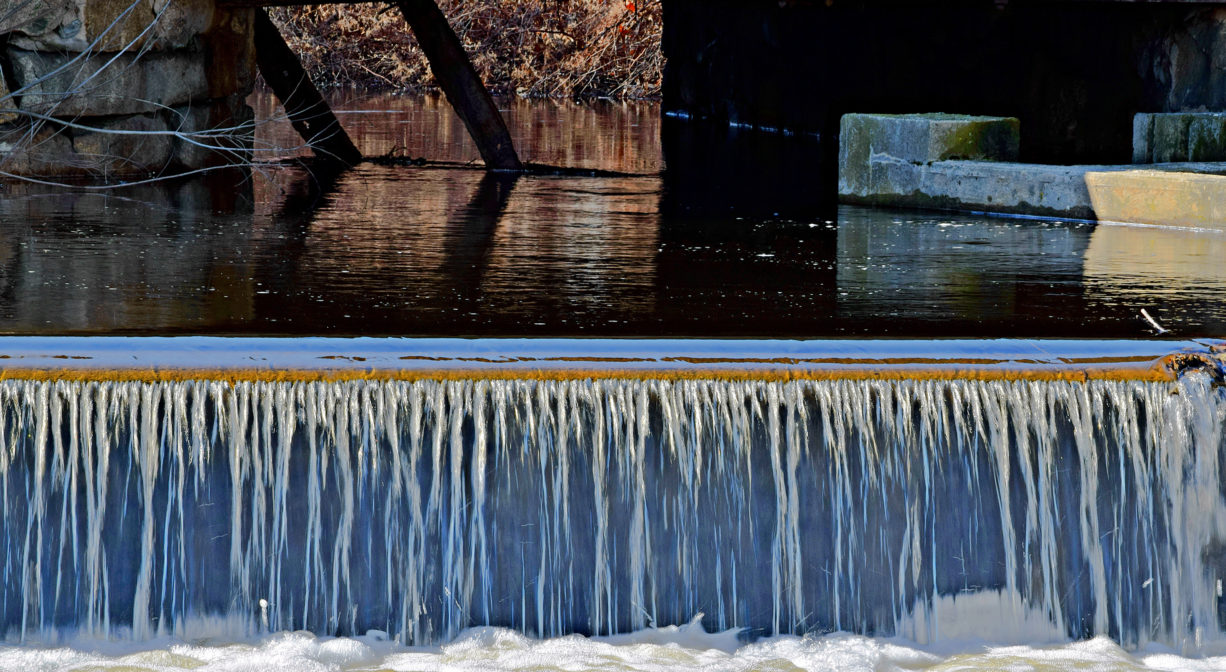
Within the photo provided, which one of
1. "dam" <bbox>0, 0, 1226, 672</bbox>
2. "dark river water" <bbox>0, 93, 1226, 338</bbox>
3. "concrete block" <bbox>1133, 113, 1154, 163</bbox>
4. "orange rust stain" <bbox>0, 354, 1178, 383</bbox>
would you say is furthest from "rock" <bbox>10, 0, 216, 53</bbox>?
"concrete block" <bbox>1133, 113, 1154, 163</bbox>

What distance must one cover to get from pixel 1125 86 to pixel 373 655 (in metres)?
7.92

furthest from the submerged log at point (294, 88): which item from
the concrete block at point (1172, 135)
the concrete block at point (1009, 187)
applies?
the concrete block at point (1172, 135)

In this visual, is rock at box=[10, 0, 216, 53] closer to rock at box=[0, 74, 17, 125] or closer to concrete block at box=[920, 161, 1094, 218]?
rock at box=[0, 74, 17, 125]

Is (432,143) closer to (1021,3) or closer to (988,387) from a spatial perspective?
(1021,3)

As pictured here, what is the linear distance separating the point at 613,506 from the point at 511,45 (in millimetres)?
20548

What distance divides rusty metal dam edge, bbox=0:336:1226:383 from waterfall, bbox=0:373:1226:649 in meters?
0.05

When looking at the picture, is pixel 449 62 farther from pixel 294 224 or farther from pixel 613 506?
pixel 613 506

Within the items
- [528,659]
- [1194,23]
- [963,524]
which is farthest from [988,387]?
[1194,23]

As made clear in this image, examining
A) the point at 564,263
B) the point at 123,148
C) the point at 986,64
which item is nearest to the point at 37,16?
the point at 123,148

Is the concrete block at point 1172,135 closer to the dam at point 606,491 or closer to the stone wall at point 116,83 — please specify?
the dam at point 606,491

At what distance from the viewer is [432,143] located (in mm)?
12906

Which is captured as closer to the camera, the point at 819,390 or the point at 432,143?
the point at 819,390

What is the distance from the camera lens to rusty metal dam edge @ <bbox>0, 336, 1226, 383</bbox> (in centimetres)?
431

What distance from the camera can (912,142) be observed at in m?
8.09
